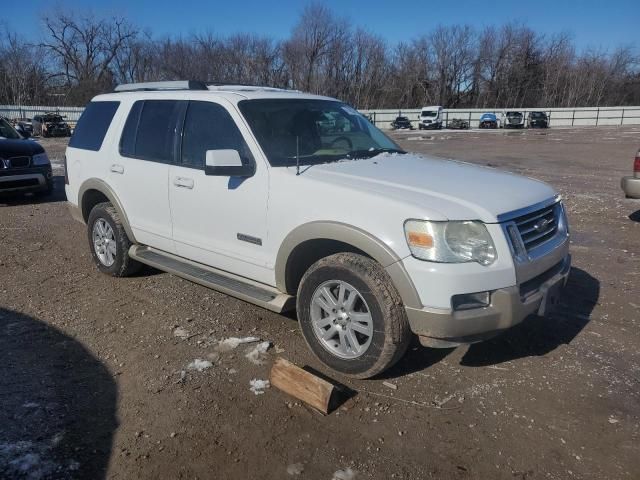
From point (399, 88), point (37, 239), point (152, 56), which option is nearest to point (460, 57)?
point (399, 88)

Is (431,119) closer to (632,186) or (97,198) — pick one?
(632,186)

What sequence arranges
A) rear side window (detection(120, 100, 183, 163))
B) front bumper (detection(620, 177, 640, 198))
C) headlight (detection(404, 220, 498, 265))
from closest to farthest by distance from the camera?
headlight (detection(404, 220, 498, 265)), rear side window (detection(120, 100, 183, 163)), front bumper (detection(620, 177, 640, 198))

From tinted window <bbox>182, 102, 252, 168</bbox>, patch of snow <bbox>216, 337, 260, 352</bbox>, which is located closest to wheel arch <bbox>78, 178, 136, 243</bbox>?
tinted window <bbox>182, 102, 252, 168</bbox>

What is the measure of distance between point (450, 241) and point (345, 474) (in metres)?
1.39

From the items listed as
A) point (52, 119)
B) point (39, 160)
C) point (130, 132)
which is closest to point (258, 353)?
point (130, 132)

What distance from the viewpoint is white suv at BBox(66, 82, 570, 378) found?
3123 mm

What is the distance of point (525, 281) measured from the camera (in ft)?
10.8

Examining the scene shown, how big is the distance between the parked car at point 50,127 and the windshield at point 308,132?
35.3 m

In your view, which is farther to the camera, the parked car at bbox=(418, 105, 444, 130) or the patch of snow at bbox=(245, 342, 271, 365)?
the parked car at bbox=(418, 105, 444, 130)

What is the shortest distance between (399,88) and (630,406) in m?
73.8

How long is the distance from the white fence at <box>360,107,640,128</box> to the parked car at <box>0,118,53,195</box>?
44669 mm

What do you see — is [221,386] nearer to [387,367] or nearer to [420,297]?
[387,367]

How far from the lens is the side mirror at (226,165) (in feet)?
12.3

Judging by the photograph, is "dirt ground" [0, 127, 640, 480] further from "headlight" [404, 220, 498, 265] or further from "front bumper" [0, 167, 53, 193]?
"front bumper" [0, 167, 53, 193]
